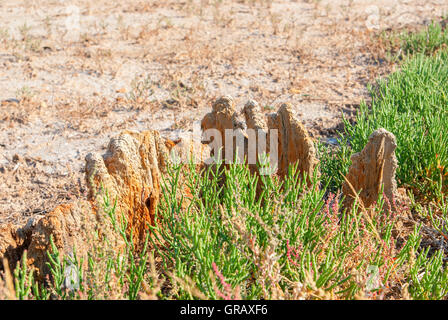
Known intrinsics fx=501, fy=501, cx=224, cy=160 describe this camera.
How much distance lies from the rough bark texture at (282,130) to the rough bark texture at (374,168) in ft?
0.92

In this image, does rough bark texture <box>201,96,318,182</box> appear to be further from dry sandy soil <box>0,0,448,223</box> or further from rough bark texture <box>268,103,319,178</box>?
dry sandy soil <box>0,0,448,223</box>

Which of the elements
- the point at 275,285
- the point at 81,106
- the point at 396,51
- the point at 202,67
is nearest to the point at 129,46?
the point at 202,67

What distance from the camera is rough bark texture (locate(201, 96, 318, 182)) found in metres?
3.24

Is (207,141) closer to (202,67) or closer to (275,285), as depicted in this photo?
(275,285)

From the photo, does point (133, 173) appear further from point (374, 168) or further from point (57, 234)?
point (374, 168)

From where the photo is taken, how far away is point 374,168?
10.2 ft

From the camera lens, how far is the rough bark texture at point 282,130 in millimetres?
3244

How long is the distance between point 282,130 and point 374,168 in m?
0.63

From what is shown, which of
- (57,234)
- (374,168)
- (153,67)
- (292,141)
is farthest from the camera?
(153,67)

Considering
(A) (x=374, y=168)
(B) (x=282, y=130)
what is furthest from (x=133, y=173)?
(A) (x=374, y=168)

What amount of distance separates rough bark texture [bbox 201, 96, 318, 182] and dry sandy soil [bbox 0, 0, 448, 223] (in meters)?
1.60

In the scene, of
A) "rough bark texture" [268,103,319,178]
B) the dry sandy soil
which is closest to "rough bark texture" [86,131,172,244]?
"rough bark texture" [268,103,319,178]

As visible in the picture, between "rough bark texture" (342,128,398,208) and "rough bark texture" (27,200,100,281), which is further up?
"rough bark texture" (342,128,398,208)

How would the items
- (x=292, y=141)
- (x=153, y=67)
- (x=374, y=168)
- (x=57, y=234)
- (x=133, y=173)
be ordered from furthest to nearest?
(x=153, y=67), (x=292, y=141), (x=374, y=168), (x=133, y=173), (x=57, y=234)
